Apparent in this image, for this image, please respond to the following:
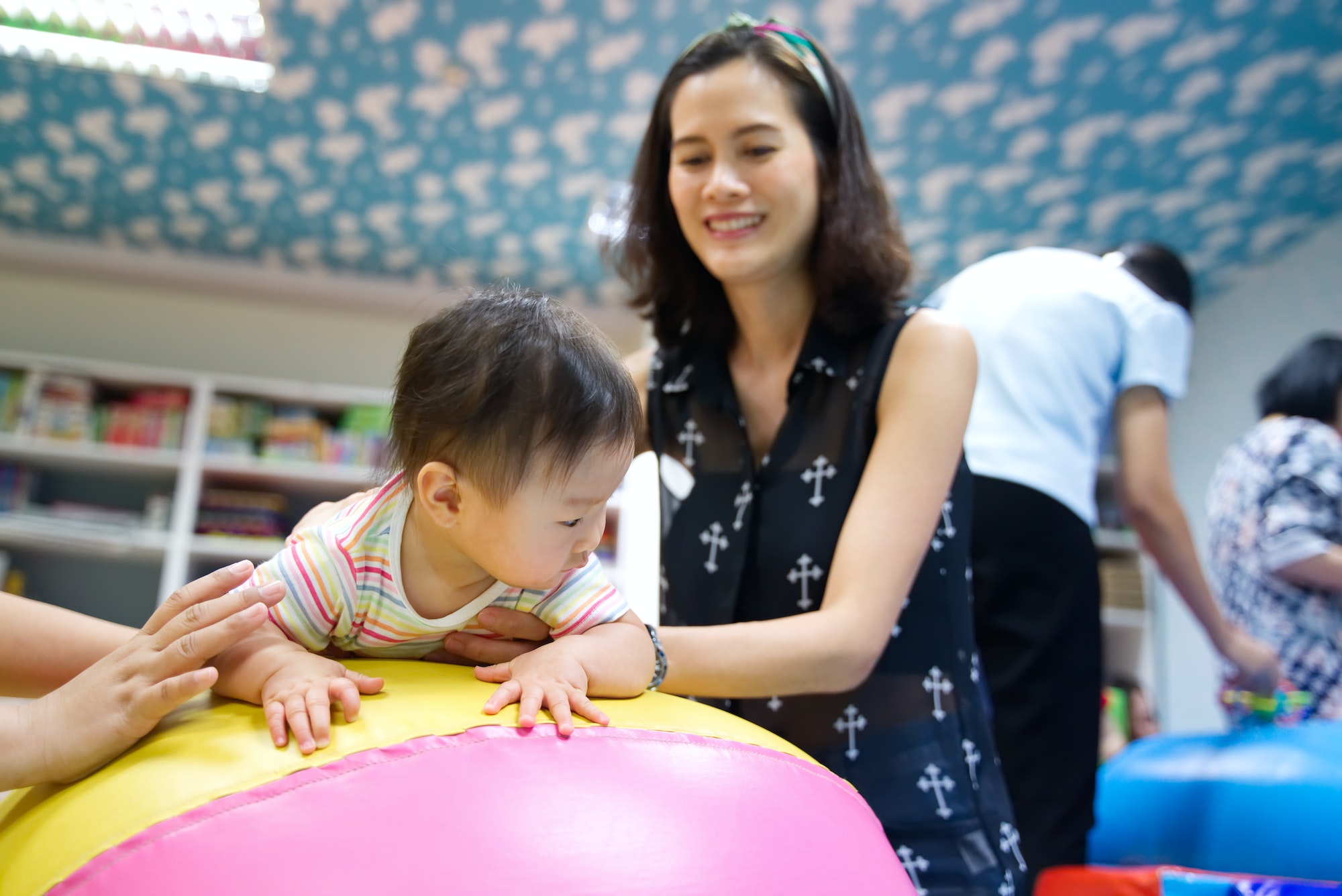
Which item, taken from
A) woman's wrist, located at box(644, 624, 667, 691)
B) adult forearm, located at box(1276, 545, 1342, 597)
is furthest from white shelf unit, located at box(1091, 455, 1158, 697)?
woman's wrist, located at box(644, 624, 667, 691)

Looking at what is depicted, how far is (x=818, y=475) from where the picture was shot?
1.25m

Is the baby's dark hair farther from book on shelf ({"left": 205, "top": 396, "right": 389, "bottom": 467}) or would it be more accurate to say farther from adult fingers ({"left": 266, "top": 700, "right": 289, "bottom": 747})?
book on shelf ({"left": 205, "top": 396, "right": 389, "bottom": 467})

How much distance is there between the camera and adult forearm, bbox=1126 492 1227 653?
73.0 inches

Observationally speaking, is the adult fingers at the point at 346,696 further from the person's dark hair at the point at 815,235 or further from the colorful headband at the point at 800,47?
the colorful headband at the point at 800,47

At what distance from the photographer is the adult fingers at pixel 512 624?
90 centimetres

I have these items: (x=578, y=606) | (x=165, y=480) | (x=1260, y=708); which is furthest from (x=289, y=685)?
(x=165, y=480)

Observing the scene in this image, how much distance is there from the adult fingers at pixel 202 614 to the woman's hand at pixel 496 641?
193 mm

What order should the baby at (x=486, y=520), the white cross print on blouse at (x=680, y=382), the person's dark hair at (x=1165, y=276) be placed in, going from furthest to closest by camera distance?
the person's dark hair at (x=1165, y=276) < the white cross print on blouse at (x=680, y=382) < the baby at (x=486, y=520)

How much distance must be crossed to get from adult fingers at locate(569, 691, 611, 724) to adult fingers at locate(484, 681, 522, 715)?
0.13 ft

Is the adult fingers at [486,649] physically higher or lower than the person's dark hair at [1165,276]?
lower

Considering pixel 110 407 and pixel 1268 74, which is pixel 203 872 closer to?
pixel 1268 74

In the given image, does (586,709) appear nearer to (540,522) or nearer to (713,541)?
(540,522)

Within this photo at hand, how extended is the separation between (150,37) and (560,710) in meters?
3.88

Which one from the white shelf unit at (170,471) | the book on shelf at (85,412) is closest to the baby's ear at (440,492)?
the white shelf unit at (170,471)
